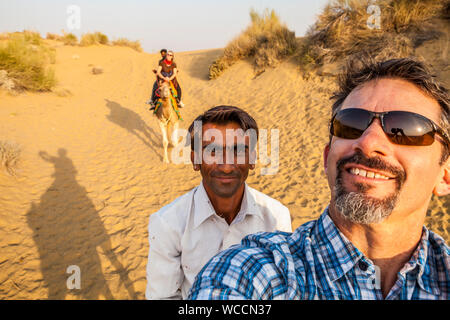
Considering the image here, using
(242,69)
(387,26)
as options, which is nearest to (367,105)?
(387,26)

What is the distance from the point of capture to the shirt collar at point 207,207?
1792 millimetres

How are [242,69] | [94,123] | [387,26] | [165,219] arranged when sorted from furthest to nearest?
[242,69] < [94,123] < [387,26] < [165,219]

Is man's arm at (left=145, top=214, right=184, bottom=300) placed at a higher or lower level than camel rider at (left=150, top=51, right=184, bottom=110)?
lower

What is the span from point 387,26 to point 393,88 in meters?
9.76

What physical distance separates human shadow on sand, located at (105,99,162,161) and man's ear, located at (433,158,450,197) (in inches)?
259

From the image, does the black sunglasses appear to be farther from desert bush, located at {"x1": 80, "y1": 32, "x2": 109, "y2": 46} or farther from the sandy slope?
desert bush, located at {"x1": 80, "y1": 32, "x2": 109, "y2": 46}

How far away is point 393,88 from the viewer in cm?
127

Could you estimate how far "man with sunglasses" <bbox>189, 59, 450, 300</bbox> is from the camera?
3.38 ft

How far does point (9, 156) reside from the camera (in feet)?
18.9

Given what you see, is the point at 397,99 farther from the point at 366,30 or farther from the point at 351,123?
Answer: the point at 366,30

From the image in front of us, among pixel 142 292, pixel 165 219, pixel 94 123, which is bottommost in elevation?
pixel 142 292

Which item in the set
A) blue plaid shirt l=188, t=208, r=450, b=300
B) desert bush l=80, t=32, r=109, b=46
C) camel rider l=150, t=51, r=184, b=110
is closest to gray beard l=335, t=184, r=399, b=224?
blue plaid shirt l=188, t=208, r=450, b=300

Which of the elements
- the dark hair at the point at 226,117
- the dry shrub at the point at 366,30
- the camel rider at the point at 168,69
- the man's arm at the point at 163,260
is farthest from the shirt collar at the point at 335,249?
the dry shrub at the point at 366,30
